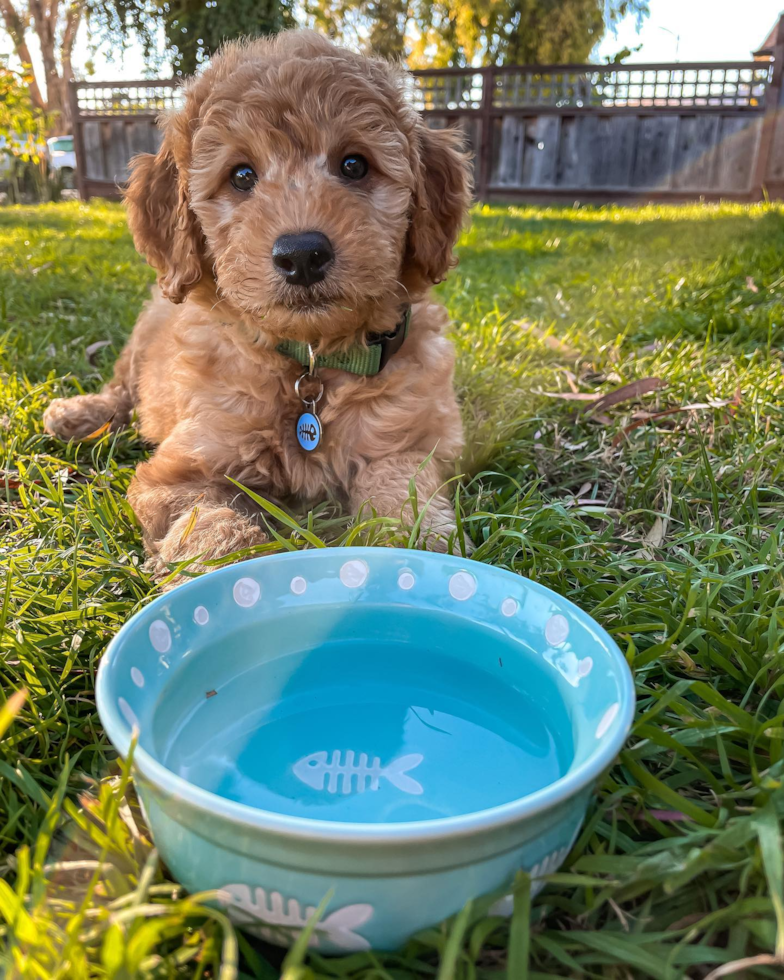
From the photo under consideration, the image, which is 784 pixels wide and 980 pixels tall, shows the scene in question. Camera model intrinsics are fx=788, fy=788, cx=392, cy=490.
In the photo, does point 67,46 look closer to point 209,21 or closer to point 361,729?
point 209,21

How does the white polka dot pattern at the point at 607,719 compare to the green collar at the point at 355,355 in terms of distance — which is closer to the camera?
the white polka dot pattern at the point at 607,719

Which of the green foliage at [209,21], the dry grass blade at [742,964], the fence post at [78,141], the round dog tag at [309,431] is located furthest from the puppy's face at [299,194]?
the fence post at [78,141]

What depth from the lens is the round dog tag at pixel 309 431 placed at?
92.0 inches

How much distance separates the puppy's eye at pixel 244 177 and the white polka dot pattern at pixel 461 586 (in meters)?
1.35

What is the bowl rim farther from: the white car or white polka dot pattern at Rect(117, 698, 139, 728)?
the white car

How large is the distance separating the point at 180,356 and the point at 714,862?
204cm

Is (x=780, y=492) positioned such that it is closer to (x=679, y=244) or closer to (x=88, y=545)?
(x=88, y=545)

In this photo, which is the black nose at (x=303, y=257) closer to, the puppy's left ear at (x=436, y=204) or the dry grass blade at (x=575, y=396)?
the puppy's left ear at (x=436, y=204)

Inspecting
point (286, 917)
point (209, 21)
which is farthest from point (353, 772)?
point (209, 21)

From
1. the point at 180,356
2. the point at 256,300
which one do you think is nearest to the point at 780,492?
the point at 256,300

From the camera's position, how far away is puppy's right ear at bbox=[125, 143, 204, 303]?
2396mm

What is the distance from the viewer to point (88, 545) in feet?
7.00

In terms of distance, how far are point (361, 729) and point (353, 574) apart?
1.04 ft

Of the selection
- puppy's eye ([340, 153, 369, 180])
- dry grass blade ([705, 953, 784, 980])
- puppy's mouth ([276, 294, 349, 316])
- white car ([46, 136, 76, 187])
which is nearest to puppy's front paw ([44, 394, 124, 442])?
puppy's mouth ([276, 294, 349, 316])
